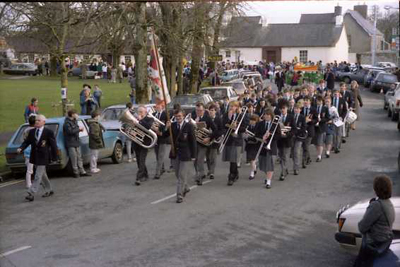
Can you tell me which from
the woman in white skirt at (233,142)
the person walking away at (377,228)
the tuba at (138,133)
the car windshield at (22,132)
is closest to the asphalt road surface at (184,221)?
the woman in white skirt at (233,142)

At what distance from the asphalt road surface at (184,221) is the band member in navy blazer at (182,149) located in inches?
14.9

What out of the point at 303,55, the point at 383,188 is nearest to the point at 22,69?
the point at 303,55

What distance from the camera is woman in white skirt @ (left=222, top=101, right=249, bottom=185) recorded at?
1346 cm

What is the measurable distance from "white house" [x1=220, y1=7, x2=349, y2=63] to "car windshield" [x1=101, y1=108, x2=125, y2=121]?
57862mm

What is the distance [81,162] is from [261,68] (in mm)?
45717

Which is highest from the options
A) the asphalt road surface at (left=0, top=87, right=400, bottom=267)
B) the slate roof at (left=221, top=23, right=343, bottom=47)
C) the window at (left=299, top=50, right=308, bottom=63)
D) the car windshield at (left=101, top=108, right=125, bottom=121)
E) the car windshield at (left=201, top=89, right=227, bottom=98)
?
the slate roof at (left=221, top=23, right=343, bottom=47)

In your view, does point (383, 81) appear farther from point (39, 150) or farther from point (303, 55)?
point (303, 55)

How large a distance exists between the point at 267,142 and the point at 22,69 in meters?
55.9

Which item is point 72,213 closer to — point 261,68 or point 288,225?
point 288,225

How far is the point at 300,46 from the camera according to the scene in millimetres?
78312

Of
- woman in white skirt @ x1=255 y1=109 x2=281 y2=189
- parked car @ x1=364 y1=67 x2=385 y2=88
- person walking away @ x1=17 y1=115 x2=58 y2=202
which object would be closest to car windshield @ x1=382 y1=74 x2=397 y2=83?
parked car @ x1=364 y1=67 x2=385 y2=88

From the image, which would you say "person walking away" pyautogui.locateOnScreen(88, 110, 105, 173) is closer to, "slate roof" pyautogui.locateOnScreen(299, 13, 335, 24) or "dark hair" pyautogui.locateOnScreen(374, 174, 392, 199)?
"dark hair" pyautogui.locateOnScreen(374, 174, 392, 199)

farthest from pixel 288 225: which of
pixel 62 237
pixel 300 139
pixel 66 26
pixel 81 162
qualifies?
pixel 66 26

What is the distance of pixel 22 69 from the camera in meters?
64.2
